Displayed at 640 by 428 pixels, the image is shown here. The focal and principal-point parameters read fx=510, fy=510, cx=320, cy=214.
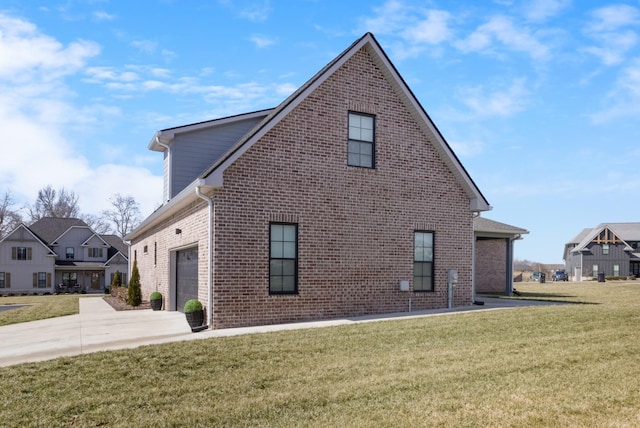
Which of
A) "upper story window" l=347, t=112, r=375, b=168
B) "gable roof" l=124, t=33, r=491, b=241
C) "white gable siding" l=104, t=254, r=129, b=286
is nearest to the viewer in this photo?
"gable roof" l=124, t=33, r=491, b=241

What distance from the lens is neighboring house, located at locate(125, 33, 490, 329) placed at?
1290cm

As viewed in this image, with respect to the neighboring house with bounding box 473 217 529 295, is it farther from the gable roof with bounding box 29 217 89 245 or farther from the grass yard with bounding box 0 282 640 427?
the gable roof with bounding box 29 217 89 245

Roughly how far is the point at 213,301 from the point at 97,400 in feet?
19.3

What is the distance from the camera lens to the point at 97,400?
6562 millimetres

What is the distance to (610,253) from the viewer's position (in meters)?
65.1

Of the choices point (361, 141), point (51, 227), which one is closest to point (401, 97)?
point (361, 141)

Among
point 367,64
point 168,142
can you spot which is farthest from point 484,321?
point 168,142

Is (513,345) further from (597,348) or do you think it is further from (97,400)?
(97,400)

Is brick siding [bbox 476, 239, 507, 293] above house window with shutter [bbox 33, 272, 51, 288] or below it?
above

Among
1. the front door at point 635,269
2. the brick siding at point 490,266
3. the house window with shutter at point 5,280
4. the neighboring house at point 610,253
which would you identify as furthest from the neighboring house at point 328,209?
the front door at point 635,269

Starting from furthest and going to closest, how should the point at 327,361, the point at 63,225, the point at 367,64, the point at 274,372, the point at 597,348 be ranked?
the point at 63,225
the point at 367,64
the point at 597,348
the point at 327,361
the point at 274,372

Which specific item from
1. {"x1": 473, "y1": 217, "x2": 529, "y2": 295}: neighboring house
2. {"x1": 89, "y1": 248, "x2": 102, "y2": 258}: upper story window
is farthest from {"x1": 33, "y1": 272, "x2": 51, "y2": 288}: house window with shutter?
{"x1": 473, "y1": 217, "x2": 529, "y2": 295}: neighboring house

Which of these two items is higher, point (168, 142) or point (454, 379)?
point (168, 142)

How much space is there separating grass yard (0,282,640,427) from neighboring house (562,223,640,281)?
62.3 meters
